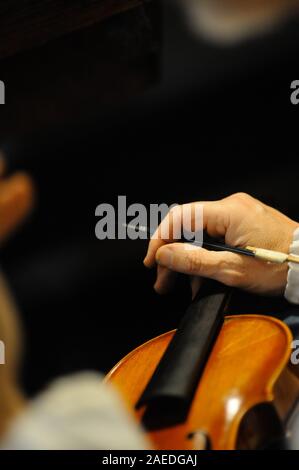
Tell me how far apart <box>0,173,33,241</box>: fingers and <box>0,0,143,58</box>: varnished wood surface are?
0.29m

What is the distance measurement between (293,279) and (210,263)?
0.13 meters

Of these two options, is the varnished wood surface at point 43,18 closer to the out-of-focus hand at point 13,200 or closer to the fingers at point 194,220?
the out-of-focus hand at point 13,200

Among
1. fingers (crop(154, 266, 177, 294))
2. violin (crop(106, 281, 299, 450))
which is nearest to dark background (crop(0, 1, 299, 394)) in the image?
fingers (crop(154, 266, 177, 294))

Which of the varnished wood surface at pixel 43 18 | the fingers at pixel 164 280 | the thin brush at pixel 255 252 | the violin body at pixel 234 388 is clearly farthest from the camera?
the varnished wood surface at pixel 43 18

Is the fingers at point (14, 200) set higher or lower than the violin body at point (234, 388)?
higher

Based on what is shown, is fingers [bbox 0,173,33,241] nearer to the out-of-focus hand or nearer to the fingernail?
the out-of-focus hand

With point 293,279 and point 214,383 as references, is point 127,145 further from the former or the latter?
point 214,383

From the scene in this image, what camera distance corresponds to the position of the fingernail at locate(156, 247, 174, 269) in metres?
0.78

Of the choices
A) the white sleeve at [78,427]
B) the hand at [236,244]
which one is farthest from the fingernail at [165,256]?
the white sleeve at [78,427]

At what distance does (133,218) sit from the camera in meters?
0.95

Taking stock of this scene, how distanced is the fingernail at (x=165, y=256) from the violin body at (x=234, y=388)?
0.13m

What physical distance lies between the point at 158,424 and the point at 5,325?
1.00ft

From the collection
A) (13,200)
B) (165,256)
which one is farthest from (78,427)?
(13,200)

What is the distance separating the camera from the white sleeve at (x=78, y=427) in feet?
1.86
